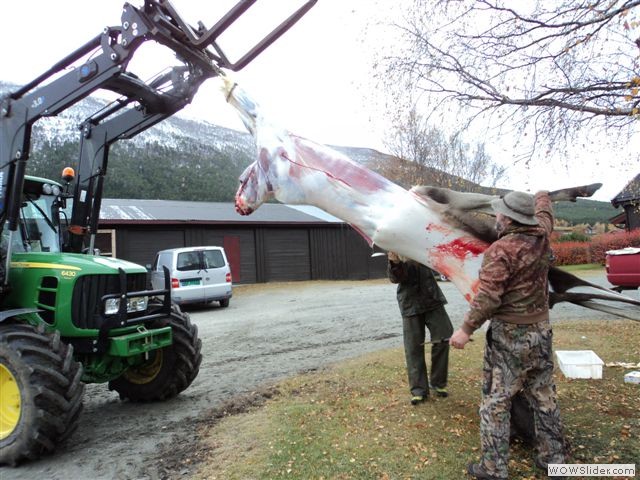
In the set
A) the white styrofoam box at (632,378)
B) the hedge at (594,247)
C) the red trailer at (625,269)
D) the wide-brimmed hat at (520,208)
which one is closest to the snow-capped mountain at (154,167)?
the hedge at (594,247)

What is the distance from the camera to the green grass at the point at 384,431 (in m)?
3.77

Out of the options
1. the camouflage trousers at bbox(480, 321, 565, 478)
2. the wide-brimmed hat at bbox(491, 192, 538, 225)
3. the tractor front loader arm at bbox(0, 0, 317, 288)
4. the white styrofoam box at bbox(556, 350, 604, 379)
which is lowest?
the white styrofoam box at bbox(556, 350, 604, 379)

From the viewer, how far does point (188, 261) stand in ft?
47.9

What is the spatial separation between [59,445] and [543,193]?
15.5 ft

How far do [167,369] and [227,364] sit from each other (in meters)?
2.14

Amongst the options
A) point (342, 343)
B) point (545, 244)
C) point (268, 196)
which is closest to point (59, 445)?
point (268, 196)

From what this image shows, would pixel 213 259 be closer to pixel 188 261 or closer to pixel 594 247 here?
pixel 188 261

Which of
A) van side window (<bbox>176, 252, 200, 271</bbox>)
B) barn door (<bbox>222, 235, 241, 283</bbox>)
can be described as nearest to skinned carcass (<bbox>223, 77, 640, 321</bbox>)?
van side window (<bbox>176, 252, 200, 271</bbox>)

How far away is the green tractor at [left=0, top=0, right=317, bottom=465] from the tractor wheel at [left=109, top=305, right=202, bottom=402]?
1cm

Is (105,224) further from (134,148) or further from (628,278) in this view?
(134,148)

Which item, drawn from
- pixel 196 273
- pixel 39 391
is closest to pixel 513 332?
pixel 39 391

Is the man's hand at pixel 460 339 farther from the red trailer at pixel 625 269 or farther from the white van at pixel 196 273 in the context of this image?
the white van at pixel 196 273

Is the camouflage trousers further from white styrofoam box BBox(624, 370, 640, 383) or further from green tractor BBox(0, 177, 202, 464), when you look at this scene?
green tractor BBox(0, 177, 202, 464)

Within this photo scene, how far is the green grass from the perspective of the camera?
12.4 ft
